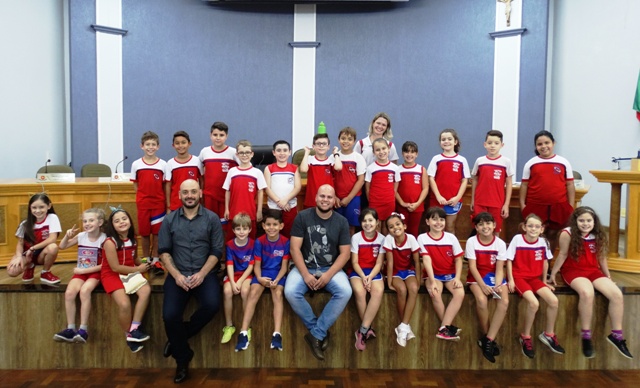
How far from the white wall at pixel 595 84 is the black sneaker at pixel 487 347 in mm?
4114

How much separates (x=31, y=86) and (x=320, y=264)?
18.8 feet

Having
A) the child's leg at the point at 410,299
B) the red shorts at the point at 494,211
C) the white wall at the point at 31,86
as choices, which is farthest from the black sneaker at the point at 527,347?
the white wall at the point at 31,86

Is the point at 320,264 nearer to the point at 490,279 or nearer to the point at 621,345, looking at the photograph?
the point at 490,279

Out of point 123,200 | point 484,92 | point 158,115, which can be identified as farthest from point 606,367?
point 158,115

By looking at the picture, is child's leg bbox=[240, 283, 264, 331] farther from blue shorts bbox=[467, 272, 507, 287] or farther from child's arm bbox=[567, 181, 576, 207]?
child's arm bbox=[567, 181, 576, 207]

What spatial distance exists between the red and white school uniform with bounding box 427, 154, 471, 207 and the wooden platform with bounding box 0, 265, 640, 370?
3.53 feet

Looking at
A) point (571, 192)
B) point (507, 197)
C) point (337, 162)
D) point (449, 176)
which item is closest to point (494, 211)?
point (507, 197)

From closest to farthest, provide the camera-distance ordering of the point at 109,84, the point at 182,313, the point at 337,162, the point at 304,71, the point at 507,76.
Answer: the point at 182,313 → the point at 337,162 → the point at 507,76 → the point at 109,84 → the point at 304,71

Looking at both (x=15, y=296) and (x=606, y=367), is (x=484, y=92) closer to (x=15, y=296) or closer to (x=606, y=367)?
(x=606, y=367)

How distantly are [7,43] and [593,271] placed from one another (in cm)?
741

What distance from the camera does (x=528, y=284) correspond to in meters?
3.71

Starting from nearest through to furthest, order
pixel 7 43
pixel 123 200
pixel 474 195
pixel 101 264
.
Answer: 1. pixel 101 264
2. pixel 474 195
3. pixel 123 200
4. pixel 7 43

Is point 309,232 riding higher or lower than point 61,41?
lower

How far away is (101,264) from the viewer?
12.3ft
